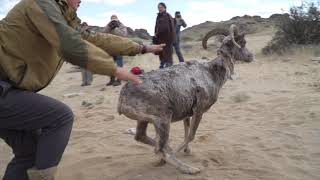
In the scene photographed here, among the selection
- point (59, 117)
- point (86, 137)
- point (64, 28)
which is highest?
point (64, 28)

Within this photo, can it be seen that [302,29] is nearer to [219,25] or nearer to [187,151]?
[187,151]

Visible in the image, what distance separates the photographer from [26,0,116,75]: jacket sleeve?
4.16 metres

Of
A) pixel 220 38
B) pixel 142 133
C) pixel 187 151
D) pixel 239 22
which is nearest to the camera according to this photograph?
pixel 142 133

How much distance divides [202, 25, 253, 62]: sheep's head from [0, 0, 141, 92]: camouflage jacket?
3.04 metres

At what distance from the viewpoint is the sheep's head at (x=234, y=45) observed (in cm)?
735

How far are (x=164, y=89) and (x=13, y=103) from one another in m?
2.24

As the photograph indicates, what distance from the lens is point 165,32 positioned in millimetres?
13367

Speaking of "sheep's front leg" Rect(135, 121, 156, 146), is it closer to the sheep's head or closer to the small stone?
the sheep's head

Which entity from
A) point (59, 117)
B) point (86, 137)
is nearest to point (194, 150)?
point (86, 137)

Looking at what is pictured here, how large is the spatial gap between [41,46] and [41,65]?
6.3 inches

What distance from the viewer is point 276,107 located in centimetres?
1015

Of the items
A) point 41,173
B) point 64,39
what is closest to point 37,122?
point 41,173

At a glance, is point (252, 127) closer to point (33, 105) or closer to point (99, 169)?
point (99, 169)

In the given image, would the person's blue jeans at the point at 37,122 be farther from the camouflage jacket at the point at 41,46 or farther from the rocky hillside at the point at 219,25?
the rocky hillside at the point at 219,25
